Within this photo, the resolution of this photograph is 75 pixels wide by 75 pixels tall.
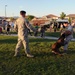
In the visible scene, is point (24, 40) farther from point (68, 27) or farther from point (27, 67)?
point (68, 27)

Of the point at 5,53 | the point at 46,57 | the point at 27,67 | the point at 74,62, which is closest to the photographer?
the point at 27,67

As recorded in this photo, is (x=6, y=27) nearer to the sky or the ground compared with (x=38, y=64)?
nearer to the sky

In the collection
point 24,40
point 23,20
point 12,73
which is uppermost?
point 23,20

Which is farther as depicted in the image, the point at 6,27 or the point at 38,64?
the point at 6,27

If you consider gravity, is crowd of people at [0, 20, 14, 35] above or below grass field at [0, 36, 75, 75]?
above

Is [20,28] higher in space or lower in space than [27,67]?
higher

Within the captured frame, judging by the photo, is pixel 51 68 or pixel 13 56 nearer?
pixel 51 68

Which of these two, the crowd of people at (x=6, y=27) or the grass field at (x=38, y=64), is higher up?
the crowd of people at (x=6, y=27)

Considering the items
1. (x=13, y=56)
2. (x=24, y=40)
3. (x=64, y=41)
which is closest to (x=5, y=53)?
(x=13, y=56)

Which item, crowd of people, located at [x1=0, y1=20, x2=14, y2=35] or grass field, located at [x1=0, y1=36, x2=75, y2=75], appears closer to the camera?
grass field, located at [x1=0, y1=36, x2=75, y2=75]

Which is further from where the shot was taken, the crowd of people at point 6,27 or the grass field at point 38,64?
the crowd of people at point 6,27

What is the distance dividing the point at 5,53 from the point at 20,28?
71.2 inches

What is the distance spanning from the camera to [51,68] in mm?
8195

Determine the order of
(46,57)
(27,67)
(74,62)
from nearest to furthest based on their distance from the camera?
(27,67) < (74,62) < (46,57)
